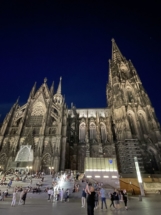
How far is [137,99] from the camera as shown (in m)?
36.4

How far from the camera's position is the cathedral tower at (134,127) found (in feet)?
88.7

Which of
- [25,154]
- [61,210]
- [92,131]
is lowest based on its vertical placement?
[61,210]

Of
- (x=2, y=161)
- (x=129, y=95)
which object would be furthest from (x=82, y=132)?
(x=2, y=161)

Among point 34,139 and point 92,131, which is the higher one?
point 92,131

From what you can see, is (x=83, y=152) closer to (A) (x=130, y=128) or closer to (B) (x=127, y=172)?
(B) (x=127, y=172)

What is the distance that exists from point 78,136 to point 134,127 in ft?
45.3

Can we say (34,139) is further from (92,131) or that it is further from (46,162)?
(92,131)

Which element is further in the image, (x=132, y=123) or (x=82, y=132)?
(x=82, y=132)

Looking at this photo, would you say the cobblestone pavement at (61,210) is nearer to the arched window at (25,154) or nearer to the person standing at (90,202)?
the person standing at (90,202)

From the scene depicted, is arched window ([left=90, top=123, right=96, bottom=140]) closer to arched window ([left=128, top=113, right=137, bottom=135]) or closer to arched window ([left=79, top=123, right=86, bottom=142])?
arched window ([left=79, top=123, right=86, bottom=142])

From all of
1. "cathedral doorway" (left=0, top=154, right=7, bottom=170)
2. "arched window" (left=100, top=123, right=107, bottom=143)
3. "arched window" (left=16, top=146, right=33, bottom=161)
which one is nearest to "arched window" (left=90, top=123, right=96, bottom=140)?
"arched window" (left=100, top=123, right=107, bottom=143)

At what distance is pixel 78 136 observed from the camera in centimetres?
3484

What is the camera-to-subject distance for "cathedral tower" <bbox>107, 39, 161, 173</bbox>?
2703cm

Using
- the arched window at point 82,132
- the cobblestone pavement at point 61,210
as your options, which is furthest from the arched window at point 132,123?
the cobblestone pavement at point 61,210
